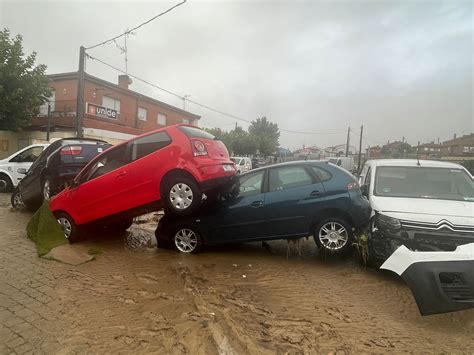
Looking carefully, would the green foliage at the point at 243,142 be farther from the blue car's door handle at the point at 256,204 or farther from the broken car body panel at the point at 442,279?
the broken car body panel at the point at 442,279

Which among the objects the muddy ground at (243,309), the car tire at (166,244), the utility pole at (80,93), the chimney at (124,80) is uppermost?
the chimney at (124,80)

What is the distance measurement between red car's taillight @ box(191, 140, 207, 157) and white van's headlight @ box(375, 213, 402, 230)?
2.85 metres

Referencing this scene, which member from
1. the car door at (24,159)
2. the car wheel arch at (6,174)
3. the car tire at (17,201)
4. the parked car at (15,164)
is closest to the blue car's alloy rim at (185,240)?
the car tire at (17,201)

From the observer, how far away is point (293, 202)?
5.53 m

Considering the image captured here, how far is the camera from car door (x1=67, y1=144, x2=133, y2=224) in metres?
6.02

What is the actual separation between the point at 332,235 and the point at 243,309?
2134 millimetres

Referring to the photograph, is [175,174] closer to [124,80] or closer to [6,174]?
[6,174]

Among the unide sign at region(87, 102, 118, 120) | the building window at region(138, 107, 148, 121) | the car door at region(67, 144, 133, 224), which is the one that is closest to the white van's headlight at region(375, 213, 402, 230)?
the car door at region(67, 144, 133, 224)

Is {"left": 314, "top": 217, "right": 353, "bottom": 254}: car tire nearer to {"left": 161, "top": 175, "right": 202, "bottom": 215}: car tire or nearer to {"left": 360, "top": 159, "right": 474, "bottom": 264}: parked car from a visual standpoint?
{"left": 360, "top": 159, "right": 474, "bottom": 264}: parked car

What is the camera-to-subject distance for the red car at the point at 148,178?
5508 millimetres

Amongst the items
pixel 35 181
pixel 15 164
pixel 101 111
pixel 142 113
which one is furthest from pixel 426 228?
pixel 142 113

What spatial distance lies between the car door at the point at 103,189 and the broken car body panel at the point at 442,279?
14.4 feet

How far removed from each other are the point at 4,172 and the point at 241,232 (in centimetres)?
1079

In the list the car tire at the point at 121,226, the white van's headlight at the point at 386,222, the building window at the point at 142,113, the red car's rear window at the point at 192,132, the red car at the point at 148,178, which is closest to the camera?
the white van's headlight at the point at 386,222
